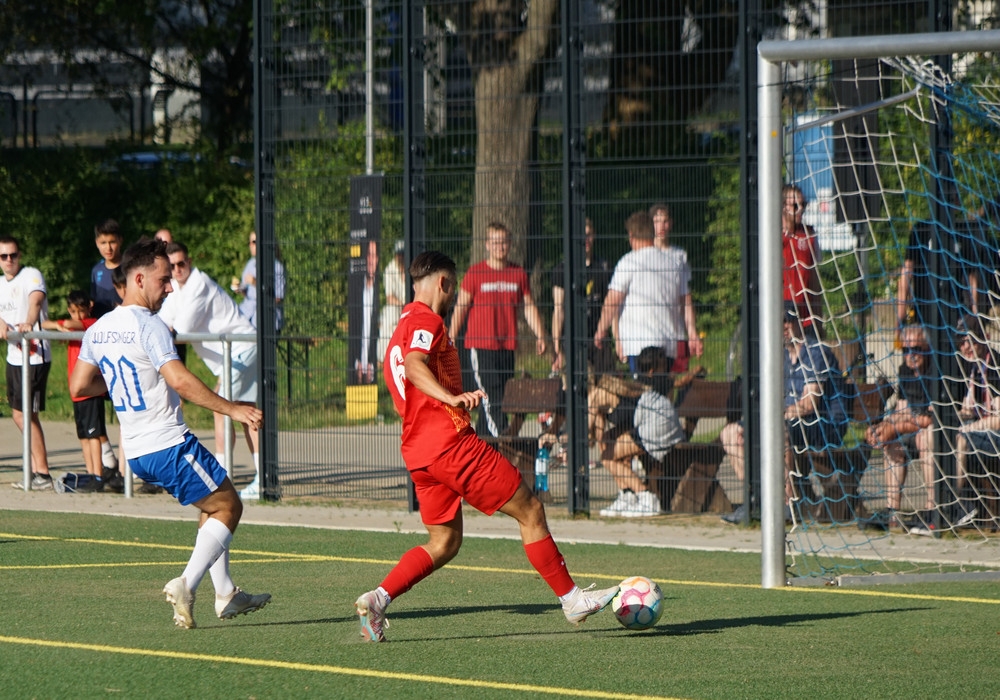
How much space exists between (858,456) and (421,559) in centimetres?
482

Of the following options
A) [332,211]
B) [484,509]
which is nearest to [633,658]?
[484,509]

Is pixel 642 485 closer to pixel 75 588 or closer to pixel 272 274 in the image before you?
pixel 272 274

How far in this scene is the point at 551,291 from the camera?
12.1m

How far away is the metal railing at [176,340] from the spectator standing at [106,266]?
1.86 ft

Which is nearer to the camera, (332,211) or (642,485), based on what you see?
(642,485)

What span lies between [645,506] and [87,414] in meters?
5.18

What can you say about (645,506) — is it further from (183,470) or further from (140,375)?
(140,375)

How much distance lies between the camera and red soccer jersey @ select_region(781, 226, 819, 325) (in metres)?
10.5

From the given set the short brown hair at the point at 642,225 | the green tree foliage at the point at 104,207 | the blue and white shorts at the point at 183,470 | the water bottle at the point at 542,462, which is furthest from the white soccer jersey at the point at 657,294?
the green tree foliage at the point at 104,207

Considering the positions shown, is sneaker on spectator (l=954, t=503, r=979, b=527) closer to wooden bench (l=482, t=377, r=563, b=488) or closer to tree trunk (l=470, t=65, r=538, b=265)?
wooden bench (l=482, t=377, r=563, b=488)

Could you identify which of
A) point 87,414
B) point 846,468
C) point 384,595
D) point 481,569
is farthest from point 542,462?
point 384,595

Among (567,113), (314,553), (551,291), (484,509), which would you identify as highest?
(567,113)

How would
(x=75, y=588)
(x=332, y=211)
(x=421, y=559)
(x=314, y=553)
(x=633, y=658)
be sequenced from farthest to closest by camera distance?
(x=332, y=211)
(x=314, y=553)
(x=75, y=588)
(x=421, y=559)
(x=633, y=658)

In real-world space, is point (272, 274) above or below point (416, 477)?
above
